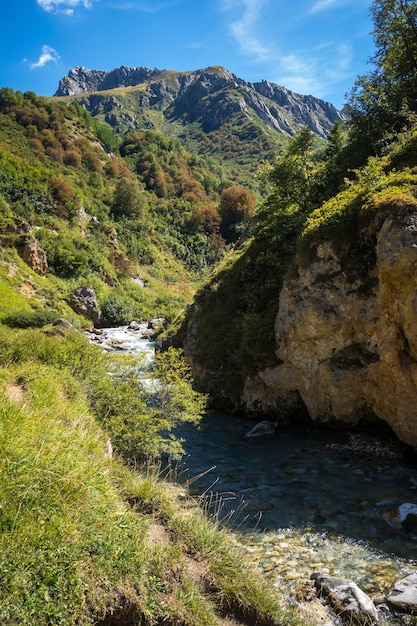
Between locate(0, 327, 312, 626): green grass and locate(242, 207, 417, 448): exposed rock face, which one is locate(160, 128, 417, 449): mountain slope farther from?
locate(0, 327, 312, 626): green grass

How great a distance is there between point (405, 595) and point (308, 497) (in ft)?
13.4

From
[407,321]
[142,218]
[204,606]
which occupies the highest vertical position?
[142,218]

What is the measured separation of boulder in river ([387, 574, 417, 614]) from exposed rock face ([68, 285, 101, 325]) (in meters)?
44.1

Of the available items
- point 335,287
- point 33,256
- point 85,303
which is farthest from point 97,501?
point 33,256

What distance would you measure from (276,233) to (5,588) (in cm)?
1988

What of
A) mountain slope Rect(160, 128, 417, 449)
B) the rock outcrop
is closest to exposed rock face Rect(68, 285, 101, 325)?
mountain slope Rect(160, 128, 417, 449)

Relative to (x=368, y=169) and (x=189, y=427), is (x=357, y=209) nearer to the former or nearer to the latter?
(x=368, y=169)

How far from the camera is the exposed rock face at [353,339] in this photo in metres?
11.7

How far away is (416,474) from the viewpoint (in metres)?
11.3

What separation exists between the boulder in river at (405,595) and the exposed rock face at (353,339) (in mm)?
6132

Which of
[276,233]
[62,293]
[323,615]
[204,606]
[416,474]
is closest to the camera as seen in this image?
[204,606]

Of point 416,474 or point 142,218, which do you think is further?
point 142,218

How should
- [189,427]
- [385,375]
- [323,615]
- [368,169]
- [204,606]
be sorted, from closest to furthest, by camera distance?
[204,606] → [323,615] → [385,375] → [368,169] → [189,427]

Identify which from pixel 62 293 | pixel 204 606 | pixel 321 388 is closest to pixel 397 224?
pixel 321 388
